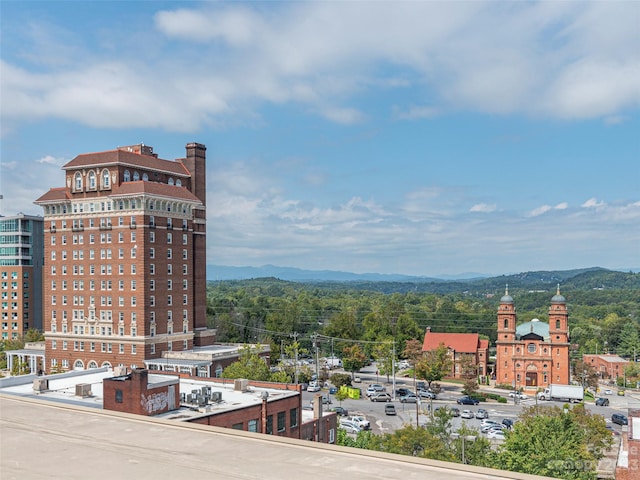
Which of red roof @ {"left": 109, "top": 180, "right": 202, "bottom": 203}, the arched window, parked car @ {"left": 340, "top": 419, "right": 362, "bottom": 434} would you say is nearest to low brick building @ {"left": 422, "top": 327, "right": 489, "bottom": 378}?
parked car @ {"left": 340, "top": 419, "right": 362, "bottom": 434}

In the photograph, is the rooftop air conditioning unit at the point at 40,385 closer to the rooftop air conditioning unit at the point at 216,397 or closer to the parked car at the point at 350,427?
the rooftop air conditioning unit at the point at 216,397

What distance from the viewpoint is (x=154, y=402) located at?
114 ft

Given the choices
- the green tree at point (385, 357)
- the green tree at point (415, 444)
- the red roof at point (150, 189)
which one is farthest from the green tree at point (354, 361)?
the green tree at point (415, 444)

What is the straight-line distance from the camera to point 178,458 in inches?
475

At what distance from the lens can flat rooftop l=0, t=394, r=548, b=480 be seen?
11.1m

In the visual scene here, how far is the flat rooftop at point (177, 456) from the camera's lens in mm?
11102

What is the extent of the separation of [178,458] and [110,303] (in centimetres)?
7276

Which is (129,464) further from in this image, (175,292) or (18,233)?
(18,233)

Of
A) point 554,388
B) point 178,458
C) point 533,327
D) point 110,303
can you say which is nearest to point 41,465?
point 178,458

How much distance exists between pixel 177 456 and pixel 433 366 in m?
79.1

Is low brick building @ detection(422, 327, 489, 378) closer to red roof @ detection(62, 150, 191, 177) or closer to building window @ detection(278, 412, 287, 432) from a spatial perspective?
red roof @ detection(62, 150, 191, 177)

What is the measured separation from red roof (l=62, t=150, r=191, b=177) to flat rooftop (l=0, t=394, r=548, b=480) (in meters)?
69.8

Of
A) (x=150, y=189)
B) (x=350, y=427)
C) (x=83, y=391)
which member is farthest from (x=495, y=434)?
(x=150, y=189)

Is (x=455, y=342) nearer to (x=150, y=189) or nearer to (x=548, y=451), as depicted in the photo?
(x=150, y=189)
